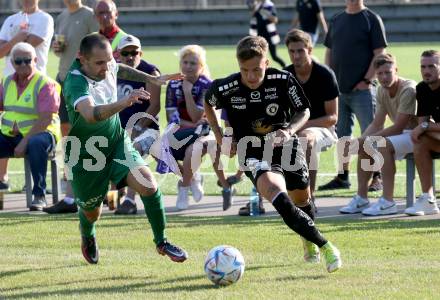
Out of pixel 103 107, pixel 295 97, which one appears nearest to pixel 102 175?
pixel 103 107

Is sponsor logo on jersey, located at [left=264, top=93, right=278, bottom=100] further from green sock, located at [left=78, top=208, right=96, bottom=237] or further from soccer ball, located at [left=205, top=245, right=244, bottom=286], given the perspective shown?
green sock, located at [left=78, top=208, right=96, bottom=237]

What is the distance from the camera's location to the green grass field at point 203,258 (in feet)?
24.8

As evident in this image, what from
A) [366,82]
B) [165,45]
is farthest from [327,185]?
[165,45]

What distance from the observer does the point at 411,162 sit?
11.3 metres

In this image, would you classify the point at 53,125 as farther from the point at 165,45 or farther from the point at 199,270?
the point at 165,45

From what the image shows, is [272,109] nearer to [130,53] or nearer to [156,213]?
[156,213]

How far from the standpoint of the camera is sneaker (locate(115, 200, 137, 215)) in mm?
11539

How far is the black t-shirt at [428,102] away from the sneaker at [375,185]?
1.86 metres

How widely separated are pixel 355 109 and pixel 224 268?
18.8 ft

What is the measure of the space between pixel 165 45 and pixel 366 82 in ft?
83.0

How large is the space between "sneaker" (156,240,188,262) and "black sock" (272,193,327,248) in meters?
0.91

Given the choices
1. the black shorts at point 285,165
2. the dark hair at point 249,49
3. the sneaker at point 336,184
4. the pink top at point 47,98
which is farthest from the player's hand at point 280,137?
the sneaker at point 336,184

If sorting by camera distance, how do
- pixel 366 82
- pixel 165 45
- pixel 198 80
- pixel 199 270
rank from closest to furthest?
pixel 199 270
pixel 198 80
pixel 366 82
pixel 165 45

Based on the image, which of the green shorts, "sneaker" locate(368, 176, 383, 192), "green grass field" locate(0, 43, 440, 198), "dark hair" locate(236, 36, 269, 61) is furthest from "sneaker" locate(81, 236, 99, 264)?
A: "sneaker" locate(368, 176, 383, 192)
